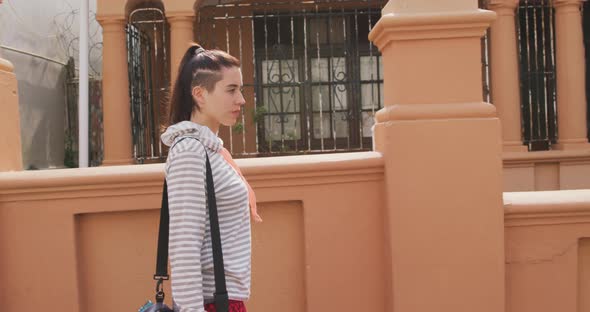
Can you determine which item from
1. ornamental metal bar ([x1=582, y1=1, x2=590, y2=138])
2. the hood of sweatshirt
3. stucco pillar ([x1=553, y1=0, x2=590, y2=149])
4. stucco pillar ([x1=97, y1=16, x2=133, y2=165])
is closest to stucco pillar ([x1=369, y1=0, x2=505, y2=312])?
the hood of sweatshirt

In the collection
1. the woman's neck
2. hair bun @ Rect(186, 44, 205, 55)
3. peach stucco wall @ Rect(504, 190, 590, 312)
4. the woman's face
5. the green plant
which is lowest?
peach stucco wall @ Rect(504, 190, 590, 312)

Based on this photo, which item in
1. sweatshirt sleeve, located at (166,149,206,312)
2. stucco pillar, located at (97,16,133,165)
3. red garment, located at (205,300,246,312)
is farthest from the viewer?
stucco pillar, located at (97,16,133,165)

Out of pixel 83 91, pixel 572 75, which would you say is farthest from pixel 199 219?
pixel 572 75

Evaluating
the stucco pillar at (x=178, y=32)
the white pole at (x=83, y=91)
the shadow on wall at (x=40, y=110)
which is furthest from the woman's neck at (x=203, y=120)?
the shadow on wall at (x=40, y=110)

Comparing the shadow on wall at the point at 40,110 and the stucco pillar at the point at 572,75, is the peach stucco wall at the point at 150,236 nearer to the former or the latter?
the shadow on wall at the point at 40,110

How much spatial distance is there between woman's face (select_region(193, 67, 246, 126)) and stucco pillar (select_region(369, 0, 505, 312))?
1.02m

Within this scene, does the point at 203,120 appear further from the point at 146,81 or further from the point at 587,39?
the point at 587,39

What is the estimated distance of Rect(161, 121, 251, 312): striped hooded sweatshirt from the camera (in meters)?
1.93

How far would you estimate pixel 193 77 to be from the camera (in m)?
2.12

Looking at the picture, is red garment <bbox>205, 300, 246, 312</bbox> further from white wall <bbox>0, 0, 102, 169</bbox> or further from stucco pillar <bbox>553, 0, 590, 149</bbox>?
stucco pillar <bbox>553, 0, 590, 149</bbox>

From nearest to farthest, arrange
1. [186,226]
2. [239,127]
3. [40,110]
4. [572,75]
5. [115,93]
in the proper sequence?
[186,226] → [572,75] → [115,93] → [239,127] → [40,110]

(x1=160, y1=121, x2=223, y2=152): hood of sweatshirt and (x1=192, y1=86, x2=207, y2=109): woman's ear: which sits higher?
(x1=192, y1=86, x2=207, y2=109): woman's ear

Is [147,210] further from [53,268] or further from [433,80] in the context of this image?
[433,80]

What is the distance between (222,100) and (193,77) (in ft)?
0.40
